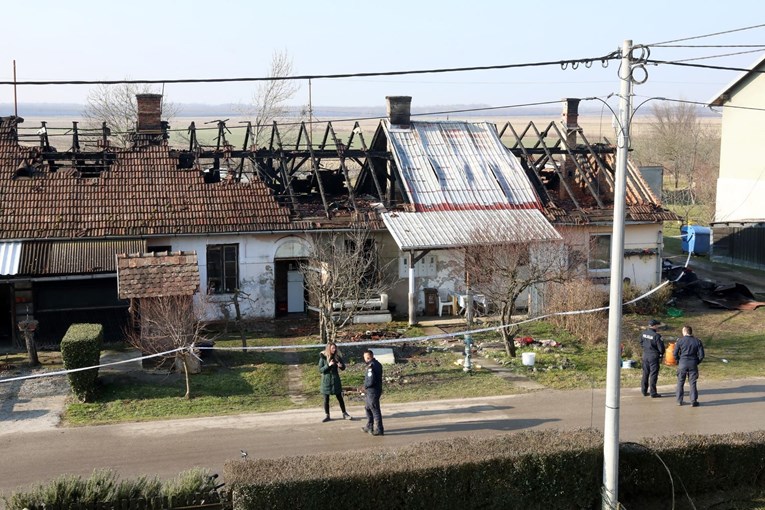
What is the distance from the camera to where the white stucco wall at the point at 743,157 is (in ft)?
121

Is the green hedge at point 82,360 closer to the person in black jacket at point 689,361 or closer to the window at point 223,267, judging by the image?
the window at point 223,267

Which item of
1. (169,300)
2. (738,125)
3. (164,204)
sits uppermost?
(738,125)

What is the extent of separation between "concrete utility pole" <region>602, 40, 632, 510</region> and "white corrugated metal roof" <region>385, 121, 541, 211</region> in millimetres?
14996

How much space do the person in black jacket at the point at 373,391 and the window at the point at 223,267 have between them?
997cm

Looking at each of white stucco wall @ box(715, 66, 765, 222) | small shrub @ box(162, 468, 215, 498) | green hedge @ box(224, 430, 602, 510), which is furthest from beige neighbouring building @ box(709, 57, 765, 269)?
small shrub @ box(162, 468, 215, 498)

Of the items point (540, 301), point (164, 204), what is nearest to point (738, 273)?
point (540, 301)

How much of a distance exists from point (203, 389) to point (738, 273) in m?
23.1

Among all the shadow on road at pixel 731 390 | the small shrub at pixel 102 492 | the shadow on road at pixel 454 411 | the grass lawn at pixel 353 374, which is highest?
the small shrub at pixel 102 492

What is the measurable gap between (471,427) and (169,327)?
6577 mm

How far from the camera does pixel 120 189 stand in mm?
25094

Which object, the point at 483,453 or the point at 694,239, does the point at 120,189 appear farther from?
the point at 694,239

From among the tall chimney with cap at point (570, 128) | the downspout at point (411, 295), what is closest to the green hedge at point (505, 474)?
the downspout at point (411, 295)

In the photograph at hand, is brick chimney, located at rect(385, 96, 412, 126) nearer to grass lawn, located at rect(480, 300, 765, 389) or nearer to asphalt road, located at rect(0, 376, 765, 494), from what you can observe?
grass lawn, located at rect(480, 300, 765, 389)

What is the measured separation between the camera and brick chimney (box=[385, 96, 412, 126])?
2944cm
